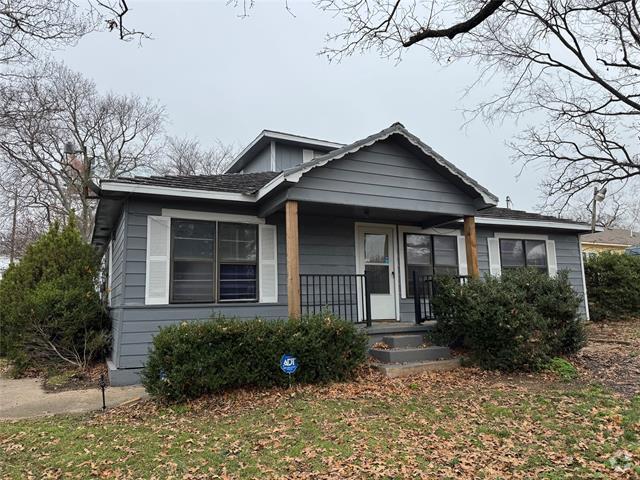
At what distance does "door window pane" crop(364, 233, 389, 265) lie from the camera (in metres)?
8.88

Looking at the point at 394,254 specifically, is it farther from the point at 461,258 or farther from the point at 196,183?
the point at 196,183

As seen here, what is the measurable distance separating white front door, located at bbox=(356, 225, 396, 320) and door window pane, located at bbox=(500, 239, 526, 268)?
11.7ft

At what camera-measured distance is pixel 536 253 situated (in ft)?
36.8

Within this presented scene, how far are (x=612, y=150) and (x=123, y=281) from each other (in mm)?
16817

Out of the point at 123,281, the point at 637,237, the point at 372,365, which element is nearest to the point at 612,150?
the point at 372,365

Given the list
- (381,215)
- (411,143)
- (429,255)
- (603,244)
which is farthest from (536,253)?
(603,244)

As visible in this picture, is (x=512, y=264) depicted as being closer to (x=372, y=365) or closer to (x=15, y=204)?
(x=372, y=365)

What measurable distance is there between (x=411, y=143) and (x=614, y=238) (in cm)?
2911

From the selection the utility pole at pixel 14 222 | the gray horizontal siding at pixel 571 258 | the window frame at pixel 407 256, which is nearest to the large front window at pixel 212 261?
the window frame at pixel 407 256

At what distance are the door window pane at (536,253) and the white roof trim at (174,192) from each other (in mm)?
7916

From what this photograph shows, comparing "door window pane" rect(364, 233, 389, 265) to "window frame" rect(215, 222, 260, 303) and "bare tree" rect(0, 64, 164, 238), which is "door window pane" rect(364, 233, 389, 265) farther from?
"bare tree" rect(0, 64, 164, 238)

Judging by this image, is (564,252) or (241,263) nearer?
(241,263)

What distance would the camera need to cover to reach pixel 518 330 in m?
6.19

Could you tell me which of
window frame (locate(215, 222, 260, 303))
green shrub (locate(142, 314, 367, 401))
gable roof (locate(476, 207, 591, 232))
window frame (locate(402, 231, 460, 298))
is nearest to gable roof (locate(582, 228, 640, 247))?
gable roof (locate(476, 207, 591, 232))
